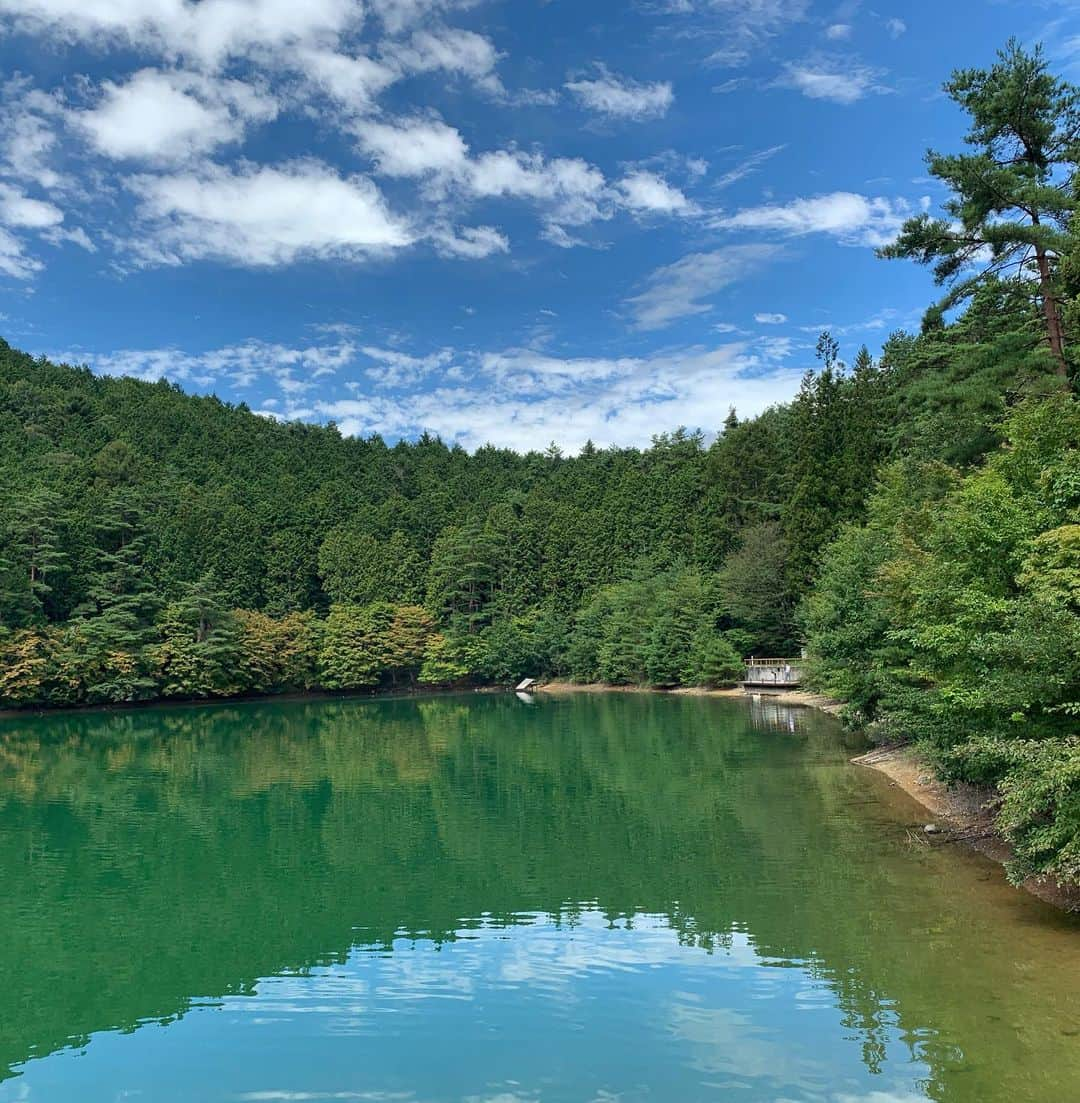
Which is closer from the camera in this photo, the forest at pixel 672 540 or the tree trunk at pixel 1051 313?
the forest at pixel 672 540

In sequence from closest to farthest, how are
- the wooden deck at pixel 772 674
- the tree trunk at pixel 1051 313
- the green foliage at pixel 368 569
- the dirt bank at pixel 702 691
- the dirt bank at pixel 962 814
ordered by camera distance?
the dirt bank at pixel 962 814
the tree trunk at pixel 1051 313
the dirt bank at pixel 702 691
the wooden deck at pixel 772 674
the green foliage at pixel 368 569

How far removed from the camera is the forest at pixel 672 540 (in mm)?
10055

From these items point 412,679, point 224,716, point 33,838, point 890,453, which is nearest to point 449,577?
point 412,679

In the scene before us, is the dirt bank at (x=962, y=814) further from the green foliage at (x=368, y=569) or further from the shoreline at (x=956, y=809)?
the green foliage at (x=368, y=569)

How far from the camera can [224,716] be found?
142ft

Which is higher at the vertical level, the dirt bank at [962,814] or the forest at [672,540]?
the forest at [672,540]

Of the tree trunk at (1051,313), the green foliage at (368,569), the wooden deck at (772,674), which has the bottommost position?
the wooden deck at (772,674)

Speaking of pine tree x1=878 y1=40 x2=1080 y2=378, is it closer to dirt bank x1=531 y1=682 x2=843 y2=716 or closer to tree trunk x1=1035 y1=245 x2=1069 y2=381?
tree trunk x1=1035 y1=245 x2=1069 y2=381

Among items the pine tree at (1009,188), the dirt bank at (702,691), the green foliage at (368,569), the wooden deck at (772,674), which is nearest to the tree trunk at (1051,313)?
the pine tree at (1009,188)

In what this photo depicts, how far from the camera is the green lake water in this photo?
22.3ft

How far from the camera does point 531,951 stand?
372 inches

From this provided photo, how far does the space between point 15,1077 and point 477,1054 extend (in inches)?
151

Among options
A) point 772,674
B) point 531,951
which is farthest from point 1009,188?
point 772,674

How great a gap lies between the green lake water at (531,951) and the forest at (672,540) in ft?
5.65
